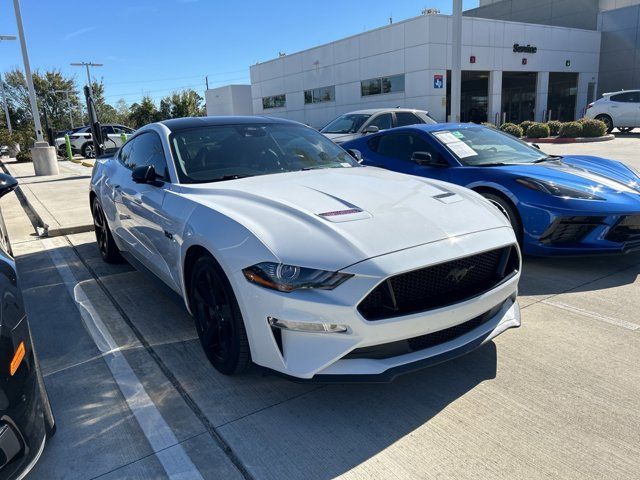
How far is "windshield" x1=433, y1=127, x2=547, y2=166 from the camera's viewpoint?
5.50 metres

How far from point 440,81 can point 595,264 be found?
77.1ft

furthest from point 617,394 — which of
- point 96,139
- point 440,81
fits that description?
point 440,81

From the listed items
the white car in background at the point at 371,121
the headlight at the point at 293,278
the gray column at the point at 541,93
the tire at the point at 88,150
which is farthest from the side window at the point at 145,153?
the gray column at the point at 541,93

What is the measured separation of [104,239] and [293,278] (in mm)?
3889

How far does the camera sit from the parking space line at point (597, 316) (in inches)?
139

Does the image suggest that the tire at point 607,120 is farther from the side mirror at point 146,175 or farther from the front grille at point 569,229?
the side mirror at point 146,175

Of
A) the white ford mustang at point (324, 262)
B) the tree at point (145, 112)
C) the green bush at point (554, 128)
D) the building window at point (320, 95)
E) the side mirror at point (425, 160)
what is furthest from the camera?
the tree at point (145, 112)

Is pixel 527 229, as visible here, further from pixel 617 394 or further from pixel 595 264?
pixel 617 394

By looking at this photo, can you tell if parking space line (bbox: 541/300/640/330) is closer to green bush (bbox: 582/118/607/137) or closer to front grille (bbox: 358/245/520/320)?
front grille (bbox: 358/245/520/320)

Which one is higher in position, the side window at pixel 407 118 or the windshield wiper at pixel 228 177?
the side window at pixel 407 118

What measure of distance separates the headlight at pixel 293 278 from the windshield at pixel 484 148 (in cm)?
360

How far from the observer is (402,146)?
245 inches

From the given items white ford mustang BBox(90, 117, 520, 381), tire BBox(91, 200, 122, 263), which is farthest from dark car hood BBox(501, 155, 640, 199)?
tire BBox(91, 200, 122, 263)

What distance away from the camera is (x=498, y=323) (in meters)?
2.85
